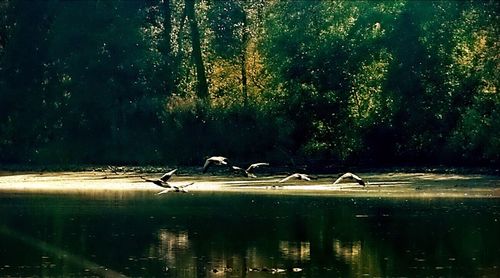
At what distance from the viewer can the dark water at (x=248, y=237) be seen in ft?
80.9

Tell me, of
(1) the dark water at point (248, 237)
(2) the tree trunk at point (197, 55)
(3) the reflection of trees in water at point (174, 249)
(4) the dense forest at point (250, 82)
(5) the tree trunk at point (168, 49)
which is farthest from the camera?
(2) the tree trunk at point (197, 55)

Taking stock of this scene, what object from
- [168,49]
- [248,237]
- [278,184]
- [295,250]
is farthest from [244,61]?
[295,250]

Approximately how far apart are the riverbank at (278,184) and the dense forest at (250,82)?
340 cm

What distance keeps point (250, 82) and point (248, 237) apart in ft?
121

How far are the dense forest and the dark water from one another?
14.5 meters

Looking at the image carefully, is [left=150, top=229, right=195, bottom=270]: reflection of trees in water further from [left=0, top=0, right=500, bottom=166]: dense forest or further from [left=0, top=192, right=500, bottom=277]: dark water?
[left=0, top=0, right=500, bottom=166]: dense forest

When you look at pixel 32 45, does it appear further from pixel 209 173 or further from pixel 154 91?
pixel 209 173

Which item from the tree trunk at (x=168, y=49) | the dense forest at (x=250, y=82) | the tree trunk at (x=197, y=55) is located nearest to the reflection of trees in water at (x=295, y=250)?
the dense forest at (x=250, y=82)

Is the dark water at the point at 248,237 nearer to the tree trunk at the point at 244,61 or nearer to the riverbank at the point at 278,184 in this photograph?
the riverbank at the point at 278,184

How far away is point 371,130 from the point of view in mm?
56125

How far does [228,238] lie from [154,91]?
1318 inches

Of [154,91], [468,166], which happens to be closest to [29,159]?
[154,91]

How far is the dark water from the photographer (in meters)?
24.7

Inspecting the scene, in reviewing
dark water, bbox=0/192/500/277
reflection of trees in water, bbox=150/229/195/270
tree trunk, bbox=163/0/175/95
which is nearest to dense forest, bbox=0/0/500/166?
tree trunk, bbox=163/0/175/95
